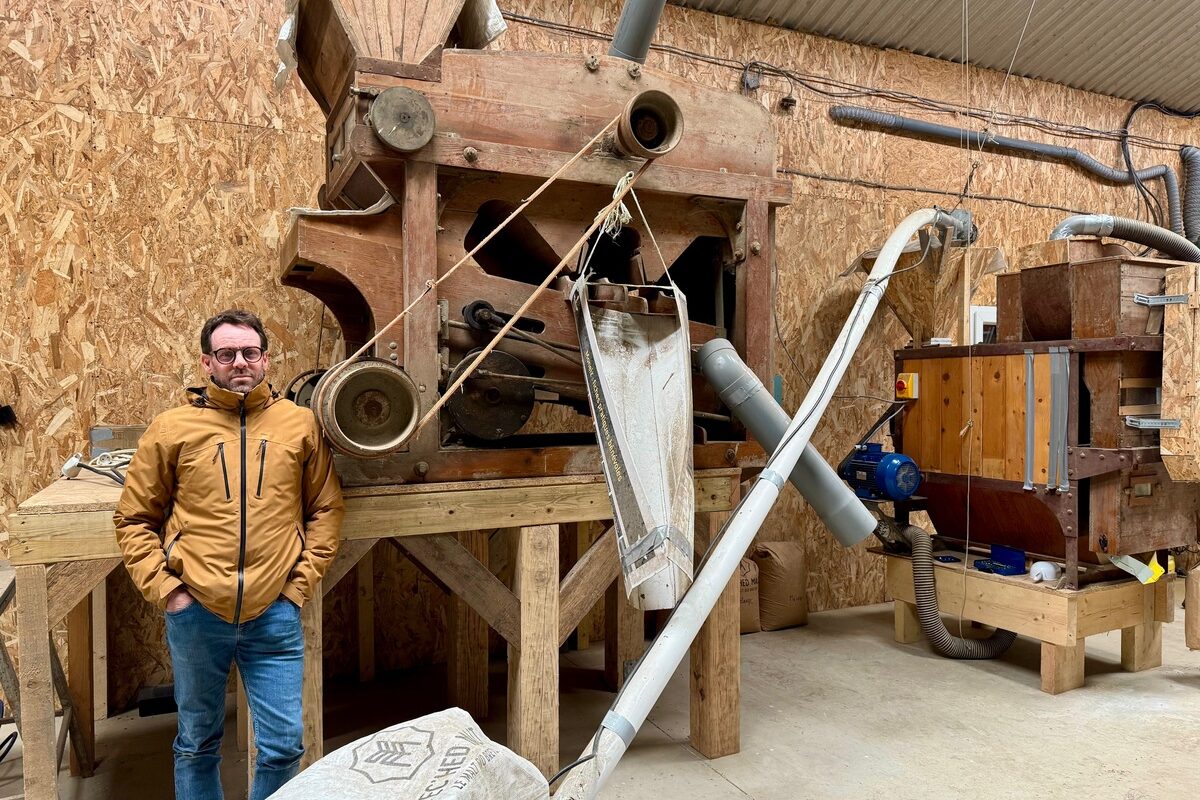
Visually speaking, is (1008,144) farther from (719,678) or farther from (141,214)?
(141,214)

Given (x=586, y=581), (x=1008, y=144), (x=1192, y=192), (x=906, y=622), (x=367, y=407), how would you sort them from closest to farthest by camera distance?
(x=367, y=407) → (x=586, y=581) → (x=906, y=622) → (x=1008, y=144) → (x=1192, y=192)

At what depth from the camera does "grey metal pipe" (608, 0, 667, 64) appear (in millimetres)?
3158

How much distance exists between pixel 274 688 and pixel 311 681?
28cm

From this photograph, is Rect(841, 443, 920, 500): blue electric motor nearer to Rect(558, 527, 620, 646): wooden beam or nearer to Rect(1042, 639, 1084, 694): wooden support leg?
Rect(1042, 639, 1084, 694): wooden support leg

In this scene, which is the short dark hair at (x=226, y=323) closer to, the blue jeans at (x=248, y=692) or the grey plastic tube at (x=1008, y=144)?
the blue jeans at (x=248, y=692)

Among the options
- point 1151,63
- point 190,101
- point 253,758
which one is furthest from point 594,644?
point 1151,63

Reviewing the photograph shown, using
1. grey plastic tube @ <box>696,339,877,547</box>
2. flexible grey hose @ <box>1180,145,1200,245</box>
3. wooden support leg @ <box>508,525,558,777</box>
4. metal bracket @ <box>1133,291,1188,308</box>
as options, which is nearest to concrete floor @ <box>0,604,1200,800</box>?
wooden support leg @ <box>508,525,558,777</box>

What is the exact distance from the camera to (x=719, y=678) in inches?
125

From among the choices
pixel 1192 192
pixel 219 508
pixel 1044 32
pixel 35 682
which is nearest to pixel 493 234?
pixel 219 508

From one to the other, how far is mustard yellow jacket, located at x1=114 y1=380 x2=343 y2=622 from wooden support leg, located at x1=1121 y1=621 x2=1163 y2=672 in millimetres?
4051

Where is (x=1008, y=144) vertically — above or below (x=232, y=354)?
above

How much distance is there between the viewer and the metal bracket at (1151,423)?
3686 mm

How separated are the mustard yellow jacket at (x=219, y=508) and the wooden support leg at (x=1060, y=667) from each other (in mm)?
3418

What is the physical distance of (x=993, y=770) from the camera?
3.06 metres
